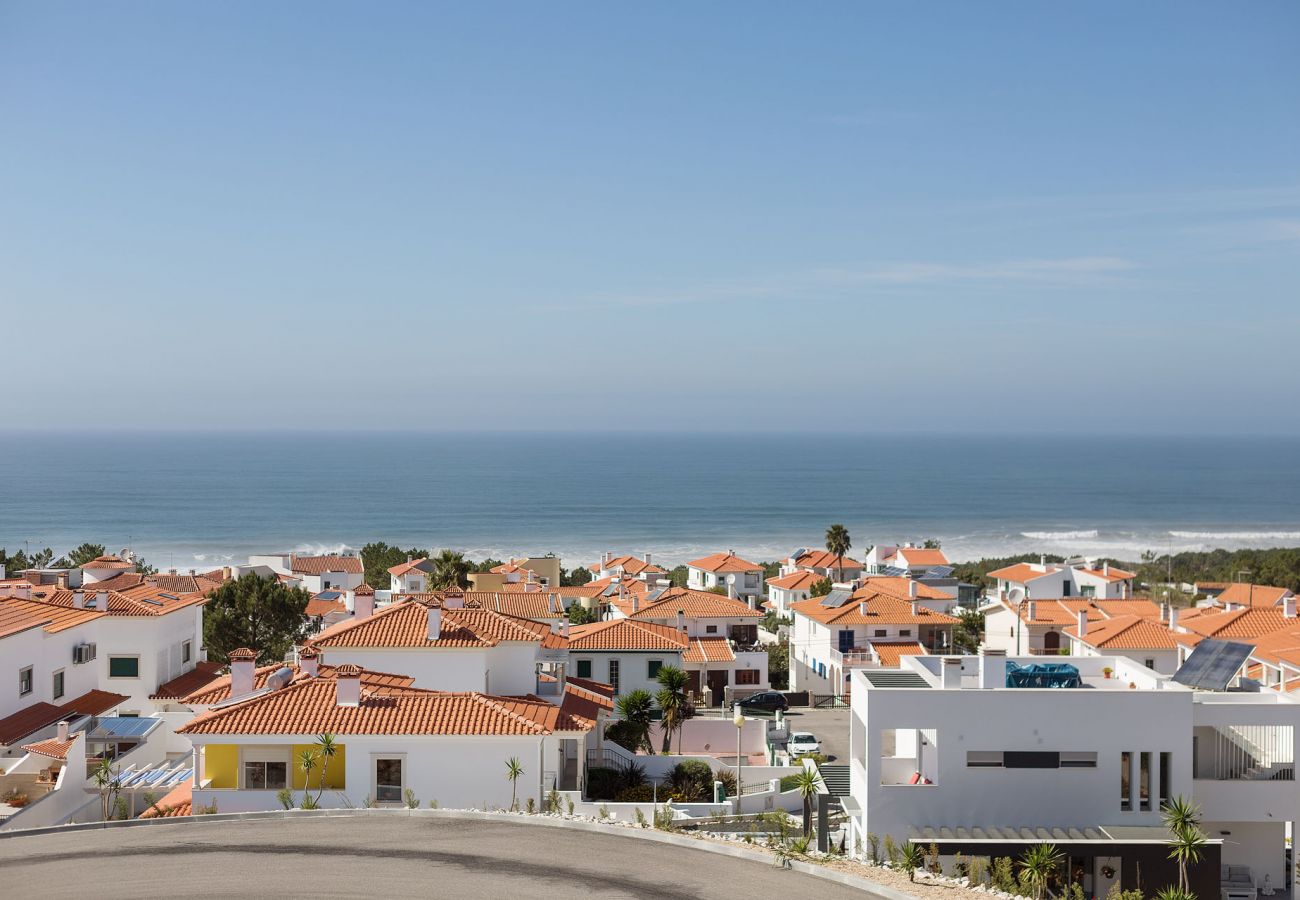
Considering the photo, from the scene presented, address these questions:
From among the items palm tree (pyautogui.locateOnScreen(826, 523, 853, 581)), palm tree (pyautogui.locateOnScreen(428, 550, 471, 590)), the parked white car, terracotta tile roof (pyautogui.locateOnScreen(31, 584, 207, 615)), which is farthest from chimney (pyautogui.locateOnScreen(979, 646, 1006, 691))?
palm tree (pyautogui.locateOnScreen(826, 523, 853, 581))

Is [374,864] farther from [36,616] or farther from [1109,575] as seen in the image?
[1109,575]

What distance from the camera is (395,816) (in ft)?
63.4

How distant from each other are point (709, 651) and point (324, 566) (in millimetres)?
41475

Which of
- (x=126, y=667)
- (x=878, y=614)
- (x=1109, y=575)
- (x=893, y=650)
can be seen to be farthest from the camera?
(x=1109, y=575)

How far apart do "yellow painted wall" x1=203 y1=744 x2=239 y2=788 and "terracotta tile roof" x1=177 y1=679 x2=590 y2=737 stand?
1.60ft

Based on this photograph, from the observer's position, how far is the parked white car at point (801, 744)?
120 ft

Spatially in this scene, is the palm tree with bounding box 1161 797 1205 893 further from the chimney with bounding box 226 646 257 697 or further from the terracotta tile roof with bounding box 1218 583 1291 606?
the terracotta tile roof with bounding box 1218 583 1291 606

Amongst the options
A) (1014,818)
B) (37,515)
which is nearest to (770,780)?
(1014,818)

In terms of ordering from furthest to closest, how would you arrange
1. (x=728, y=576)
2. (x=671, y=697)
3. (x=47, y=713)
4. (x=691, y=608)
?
(x=728, y=576), (x=691, y=608), (x=671, y=697), (x=47, y=713)

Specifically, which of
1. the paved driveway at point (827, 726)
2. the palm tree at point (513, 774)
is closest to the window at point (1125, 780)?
the palm tree at point (513, 774)

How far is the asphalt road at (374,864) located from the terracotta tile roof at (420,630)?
1098 centimetres

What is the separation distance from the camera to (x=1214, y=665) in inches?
1024

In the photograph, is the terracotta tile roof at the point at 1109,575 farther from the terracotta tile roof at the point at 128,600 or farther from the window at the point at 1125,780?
the terracotta tile roof at the point at 128,600

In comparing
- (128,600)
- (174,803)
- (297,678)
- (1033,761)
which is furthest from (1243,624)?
(128,600)
